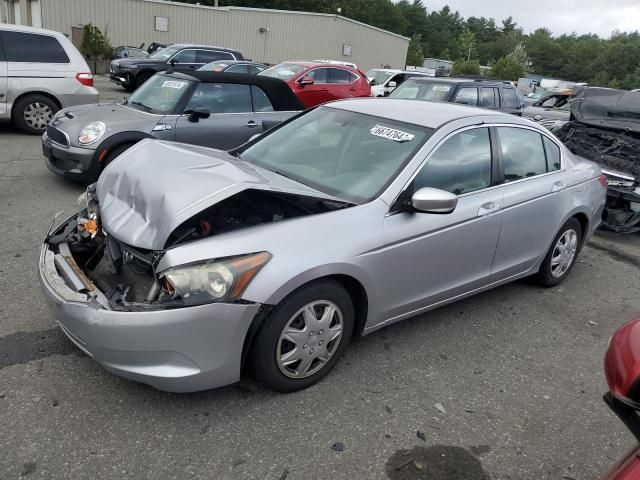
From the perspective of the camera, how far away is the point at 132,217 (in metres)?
2.92

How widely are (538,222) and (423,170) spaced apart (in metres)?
1.37

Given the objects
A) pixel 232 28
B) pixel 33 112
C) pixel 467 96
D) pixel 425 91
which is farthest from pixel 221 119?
pixel 232 28

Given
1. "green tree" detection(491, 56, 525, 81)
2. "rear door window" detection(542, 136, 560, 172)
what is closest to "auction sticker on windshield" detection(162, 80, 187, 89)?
"rear door window" detection(542, 136, 560, 172)

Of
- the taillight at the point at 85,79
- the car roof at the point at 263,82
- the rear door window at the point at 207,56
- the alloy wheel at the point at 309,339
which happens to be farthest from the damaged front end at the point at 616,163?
the rear door window at the point at 207,56

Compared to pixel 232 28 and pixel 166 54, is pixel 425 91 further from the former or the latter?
pixel 232 28

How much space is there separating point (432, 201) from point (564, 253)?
7.50 ft

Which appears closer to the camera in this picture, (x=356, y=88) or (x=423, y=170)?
(x=423, y=170)

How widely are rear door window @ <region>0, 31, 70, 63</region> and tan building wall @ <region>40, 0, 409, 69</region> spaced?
966 inches

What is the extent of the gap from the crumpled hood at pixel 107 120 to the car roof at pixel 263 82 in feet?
2.81

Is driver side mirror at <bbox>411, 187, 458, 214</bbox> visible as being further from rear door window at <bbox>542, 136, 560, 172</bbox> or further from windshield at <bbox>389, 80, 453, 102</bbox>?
windshield at <bbox>389, 80, 453, 102</bbox>

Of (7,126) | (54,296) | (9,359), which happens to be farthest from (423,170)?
(7,126)

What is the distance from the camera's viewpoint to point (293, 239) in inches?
109

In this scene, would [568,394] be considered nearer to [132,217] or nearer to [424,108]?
[424,108]

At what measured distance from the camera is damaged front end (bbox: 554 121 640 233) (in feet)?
21.2
